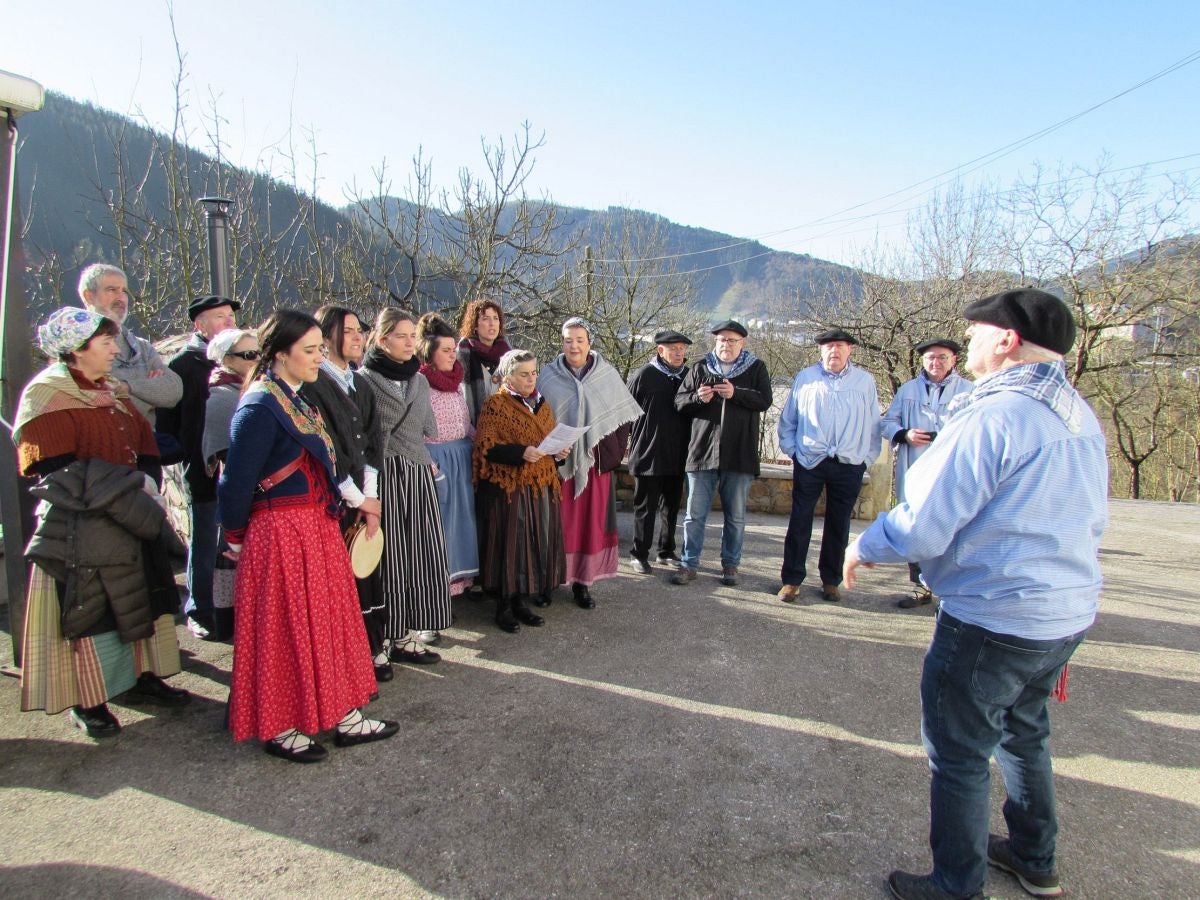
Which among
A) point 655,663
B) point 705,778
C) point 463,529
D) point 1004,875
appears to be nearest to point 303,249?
point 463,529

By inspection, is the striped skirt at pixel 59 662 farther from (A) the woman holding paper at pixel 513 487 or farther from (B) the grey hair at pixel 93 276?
(A) the woman holding paper at pixel 513 487

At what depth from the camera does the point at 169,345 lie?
4.34m

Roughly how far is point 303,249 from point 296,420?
6654 millimetres

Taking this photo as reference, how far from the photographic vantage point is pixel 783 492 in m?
7.70

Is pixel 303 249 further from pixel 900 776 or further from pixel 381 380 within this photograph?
pixel 900 776

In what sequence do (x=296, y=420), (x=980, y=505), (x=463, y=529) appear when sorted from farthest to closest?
(x=463, y=529), (x=296, y=420), (x=980, y=505)

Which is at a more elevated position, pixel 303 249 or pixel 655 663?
pixel 303 249

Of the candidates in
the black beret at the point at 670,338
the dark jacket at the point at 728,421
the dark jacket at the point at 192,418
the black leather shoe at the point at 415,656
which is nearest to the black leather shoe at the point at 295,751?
the black leather shoe at the point at 415,656

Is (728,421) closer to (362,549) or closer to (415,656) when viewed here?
(415,656)

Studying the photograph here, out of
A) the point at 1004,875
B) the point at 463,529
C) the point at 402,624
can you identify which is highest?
the point at 463,529

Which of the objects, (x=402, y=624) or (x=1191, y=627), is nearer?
(x=402, y=624)

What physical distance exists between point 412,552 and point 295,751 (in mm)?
1147

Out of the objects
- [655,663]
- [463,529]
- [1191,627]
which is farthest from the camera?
[1191,627]

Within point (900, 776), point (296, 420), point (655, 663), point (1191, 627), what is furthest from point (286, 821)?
point (1191, 627)
